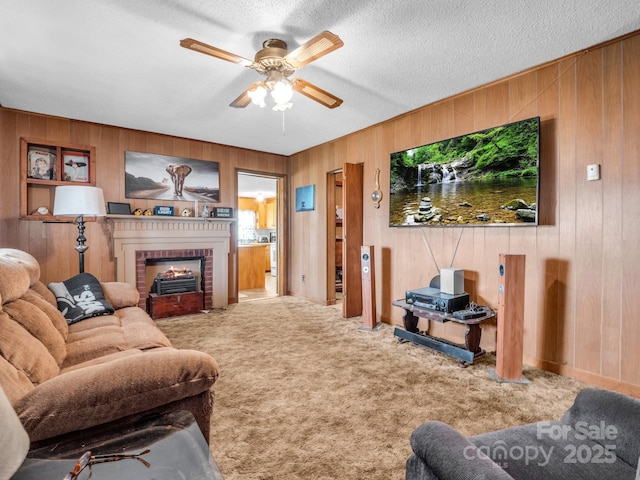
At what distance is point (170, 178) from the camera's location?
4672 millimetres

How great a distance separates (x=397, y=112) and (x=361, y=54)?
136cm

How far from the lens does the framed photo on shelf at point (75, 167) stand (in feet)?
13.0

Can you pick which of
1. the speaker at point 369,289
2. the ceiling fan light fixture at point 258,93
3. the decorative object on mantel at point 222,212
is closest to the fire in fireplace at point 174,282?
the decorative object on mantel at point 222,212

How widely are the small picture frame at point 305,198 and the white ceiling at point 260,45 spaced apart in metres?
1.76

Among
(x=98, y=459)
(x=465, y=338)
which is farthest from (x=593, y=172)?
(x=98, y=459)

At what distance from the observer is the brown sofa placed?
3.40 ft

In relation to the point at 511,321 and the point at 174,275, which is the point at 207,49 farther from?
the point at 174,275

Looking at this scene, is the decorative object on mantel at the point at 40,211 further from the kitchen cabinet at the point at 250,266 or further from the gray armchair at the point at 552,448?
the gray armchair at the point at 552,448

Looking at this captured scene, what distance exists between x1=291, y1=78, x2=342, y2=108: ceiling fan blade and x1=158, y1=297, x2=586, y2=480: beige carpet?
7.25 feet

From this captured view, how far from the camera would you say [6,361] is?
122 centimetres

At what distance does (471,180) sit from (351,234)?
1.67m

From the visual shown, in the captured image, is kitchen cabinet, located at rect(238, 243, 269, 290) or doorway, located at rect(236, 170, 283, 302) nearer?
doorway, located at rect(236, 170, 283, 302)

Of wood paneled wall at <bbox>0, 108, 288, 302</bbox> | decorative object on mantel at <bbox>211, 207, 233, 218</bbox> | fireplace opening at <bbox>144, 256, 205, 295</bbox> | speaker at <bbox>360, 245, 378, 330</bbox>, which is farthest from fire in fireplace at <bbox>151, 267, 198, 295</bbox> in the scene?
speaker at <bbox>360, 245, 378, 330</bbox>

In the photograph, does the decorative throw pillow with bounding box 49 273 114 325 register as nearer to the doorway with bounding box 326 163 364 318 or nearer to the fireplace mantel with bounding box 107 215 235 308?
the fireplace mantel with bounding box 107 215 235 308
